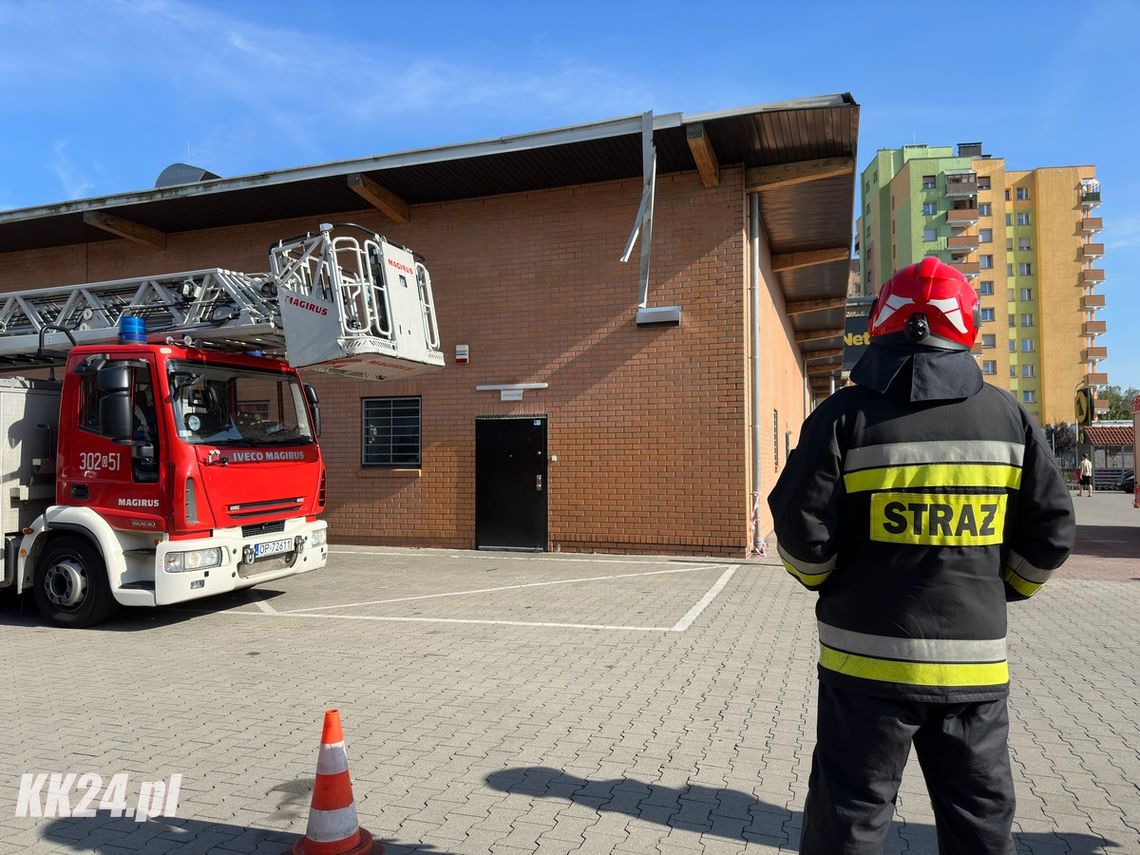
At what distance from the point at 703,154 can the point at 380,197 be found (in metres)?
5.16

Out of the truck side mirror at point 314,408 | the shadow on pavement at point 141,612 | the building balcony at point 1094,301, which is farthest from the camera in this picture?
the building balcony at point 1094,301

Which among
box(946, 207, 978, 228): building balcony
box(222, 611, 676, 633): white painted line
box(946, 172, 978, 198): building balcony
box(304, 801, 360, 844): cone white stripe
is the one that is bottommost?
box(222, 611, 676, 633): white painted line

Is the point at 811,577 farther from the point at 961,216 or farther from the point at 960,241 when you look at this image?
the point at 960,241

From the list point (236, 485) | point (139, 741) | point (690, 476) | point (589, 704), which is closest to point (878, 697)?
point (589, 704)

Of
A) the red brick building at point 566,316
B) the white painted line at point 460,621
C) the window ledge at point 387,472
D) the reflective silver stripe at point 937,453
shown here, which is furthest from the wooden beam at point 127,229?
the reflective silver stripe at point 937,453

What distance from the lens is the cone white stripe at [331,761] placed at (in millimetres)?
3127

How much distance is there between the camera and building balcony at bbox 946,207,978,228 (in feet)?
226

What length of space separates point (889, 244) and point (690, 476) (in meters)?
71.3

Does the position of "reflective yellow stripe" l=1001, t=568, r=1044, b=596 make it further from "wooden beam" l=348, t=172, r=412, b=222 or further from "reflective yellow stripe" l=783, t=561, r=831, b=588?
"wooden beam" l=348, t=172, r=412, b=222

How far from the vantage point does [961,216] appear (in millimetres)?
69000

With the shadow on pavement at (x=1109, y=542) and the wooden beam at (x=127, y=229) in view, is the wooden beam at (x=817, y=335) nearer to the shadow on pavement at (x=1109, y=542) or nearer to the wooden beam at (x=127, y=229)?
the shadow on pavement at (x=1109, y=542)

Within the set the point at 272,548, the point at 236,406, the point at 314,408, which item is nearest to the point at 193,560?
the point at 272,548

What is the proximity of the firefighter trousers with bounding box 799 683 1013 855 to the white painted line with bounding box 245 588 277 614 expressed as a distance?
7.14 metres

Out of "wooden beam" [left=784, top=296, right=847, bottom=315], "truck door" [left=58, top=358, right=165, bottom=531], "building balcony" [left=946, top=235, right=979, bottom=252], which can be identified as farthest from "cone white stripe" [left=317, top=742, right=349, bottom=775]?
"building balcony" [left=946, top=235, right=979, bottom=252]
